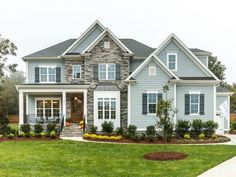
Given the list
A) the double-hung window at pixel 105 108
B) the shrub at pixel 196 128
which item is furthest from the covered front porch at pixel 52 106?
the shrub at pixel 196 128

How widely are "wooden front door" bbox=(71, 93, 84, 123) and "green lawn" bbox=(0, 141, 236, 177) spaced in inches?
326

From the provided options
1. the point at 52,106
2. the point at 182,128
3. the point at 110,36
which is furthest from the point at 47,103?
the point at 182,128

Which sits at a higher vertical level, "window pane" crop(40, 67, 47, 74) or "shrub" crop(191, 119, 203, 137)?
"window pane" crop(40, 67, 47, 74)

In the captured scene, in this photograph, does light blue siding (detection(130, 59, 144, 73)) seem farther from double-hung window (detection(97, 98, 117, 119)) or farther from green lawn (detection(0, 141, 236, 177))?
green lawn (detection(0, 141, 236, 177))

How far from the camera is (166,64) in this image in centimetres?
2688

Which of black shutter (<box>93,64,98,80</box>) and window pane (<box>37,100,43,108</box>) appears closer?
black shutter (<box>93,64,98,80</box>)

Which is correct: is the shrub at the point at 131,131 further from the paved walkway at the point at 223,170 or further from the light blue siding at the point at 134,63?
the paved walkway at the point at 223,170

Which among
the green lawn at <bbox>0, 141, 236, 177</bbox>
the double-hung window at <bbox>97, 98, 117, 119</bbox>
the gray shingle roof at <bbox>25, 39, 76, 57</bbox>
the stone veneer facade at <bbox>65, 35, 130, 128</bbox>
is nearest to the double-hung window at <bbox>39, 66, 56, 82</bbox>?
the gray shingle roof at <bbox>25, 39, 76, 57</bbox>

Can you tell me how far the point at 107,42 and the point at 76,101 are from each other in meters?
5.72

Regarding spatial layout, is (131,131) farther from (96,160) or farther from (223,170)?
(223,170)

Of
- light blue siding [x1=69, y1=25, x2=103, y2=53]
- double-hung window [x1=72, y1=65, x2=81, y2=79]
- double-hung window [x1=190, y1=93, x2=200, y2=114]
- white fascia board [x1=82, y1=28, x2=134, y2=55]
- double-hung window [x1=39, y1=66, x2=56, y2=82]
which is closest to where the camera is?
double-hung window [x1=190, y1=93, x2=200, y2=114]

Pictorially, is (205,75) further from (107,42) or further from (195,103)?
(107,42)

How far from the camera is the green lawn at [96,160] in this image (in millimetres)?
12686

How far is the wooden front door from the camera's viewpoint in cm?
2869
